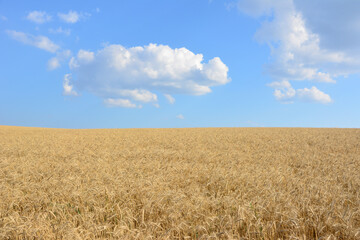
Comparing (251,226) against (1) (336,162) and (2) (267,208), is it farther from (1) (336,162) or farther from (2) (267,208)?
(1) (336,162)

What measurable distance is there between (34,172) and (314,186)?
→ 7185mm

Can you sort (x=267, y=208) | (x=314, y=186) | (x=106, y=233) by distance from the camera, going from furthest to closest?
(x=314, y=186), (x=267, y=208), (x=106, y=233)

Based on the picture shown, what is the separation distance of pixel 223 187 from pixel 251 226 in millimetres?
2015

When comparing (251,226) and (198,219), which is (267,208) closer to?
(251,226)

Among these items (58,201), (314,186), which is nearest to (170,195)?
(58,201)

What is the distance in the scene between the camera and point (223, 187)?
5.12 metres

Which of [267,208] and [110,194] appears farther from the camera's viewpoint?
[110,194]

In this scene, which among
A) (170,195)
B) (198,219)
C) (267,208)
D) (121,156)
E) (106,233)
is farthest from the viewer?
(121,156)

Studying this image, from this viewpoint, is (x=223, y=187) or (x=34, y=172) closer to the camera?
(x=223, y=187)

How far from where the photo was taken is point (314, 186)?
16.5 ft

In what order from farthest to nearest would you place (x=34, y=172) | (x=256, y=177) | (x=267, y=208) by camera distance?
(x=34, y=172), (x=256, y=177), (x=267, y=208)

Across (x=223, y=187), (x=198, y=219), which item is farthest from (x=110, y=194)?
(x=223, y=187)

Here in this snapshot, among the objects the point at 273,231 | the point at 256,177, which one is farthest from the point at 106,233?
the point at 256,177

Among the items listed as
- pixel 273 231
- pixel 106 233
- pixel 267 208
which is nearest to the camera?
pixel 273 231
